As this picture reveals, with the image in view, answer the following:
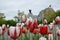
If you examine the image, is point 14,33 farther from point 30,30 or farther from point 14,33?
point 30,30

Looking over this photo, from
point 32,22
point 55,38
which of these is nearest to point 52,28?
point 55,38

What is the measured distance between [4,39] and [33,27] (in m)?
1.24

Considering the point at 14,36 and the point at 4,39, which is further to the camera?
the point at 4,39

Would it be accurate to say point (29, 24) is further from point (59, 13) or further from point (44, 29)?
point (59, 13)

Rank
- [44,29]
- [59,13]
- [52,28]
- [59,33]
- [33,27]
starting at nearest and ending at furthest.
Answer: [44,29] → [33,27] → [59,33] → [52,28] → [59,13]

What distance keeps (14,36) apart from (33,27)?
2.66ft

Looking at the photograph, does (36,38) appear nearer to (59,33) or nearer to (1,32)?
(59,33)

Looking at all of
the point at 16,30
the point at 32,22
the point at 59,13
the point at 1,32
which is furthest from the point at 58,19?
the point at 59,13

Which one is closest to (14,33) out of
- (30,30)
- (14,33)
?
(14,33)

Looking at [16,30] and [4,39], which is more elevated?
[16,30]

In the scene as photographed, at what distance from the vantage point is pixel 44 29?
9.47 feet

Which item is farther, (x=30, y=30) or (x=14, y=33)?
(x=30, y=30)

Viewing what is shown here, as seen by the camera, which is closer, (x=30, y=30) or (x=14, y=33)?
(x=14, y=33)

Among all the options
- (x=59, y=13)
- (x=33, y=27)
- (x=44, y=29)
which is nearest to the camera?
(x=44, y=29)
